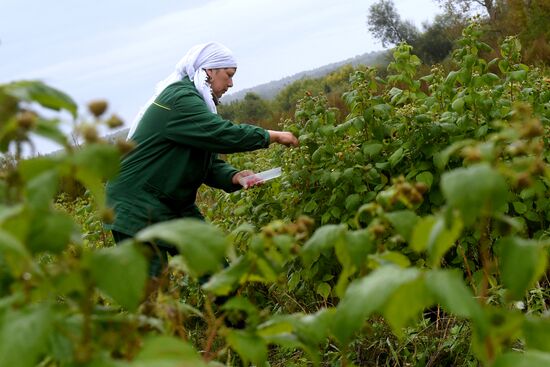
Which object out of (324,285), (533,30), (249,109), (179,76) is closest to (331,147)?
(324,285)

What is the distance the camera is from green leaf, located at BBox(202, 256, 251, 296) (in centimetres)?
101

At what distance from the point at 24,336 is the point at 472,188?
477 millimetres

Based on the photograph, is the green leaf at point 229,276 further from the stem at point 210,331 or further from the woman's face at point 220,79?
the woman's face at point 220,79

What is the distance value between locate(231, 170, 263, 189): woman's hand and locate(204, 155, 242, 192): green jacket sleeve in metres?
0.05

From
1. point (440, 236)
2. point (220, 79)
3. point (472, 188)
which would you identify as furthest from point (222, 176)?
point (472, 188)

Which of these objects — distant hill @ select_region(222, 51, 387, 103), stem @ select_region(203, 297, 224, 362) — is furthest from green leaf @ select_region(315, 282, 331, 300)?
distant hill @ select_region(222, 51, 387, 103)

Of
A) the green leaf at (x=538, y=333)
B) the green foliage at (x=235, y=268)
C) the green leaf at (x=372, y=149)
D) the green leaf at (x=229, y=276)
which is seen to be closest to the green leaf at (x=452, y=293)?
the green foliage at (x=235, y=268)

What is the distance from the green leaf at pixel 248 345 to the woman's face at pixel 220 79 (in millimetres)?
2810

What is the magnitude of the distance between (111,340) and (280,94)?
81.3 ft

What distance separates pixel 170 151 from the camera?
340 cm

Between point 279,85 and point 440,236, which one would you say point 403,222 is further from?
point 279,85

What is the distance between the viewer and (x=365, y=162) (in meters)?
3.43

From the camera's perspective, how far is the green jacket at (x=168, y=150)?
3332mm

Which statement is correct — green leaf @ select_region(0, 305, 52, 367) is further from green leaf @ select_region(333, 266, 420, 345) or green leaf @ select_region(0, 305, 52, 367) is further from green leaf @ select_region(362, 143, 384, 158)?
green leaf @ select_region(362, 143, 384, 158)
